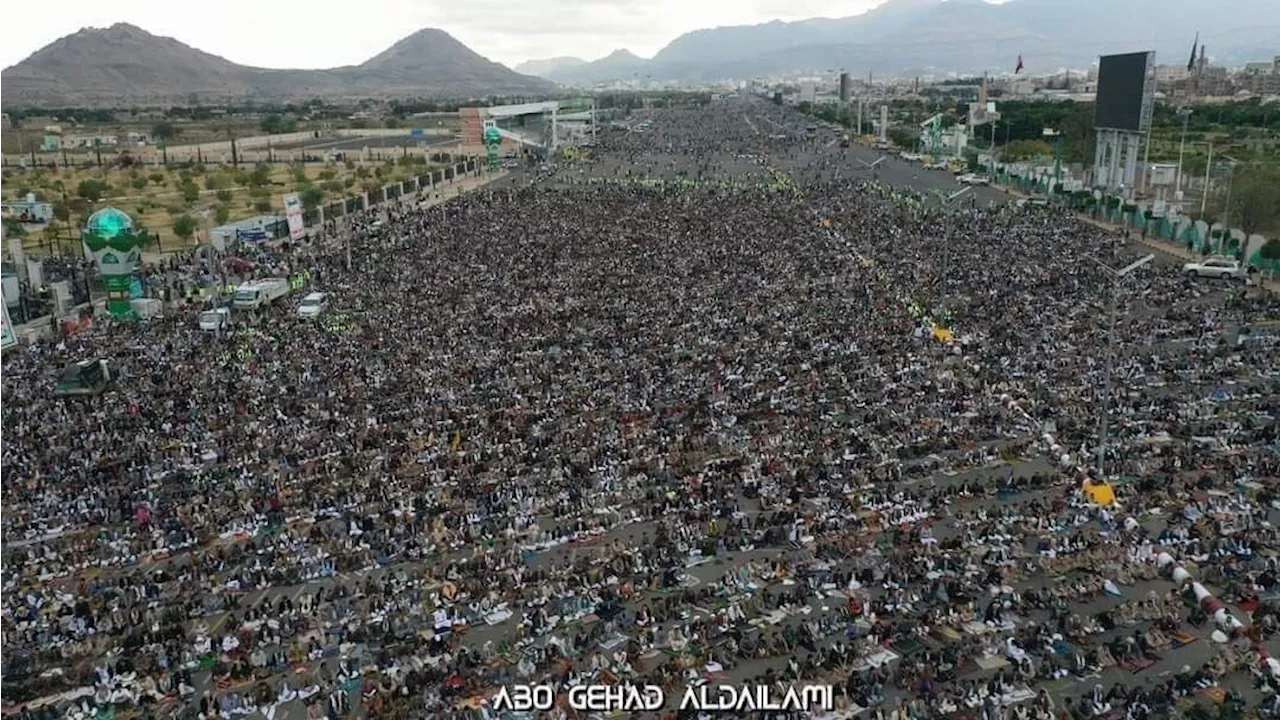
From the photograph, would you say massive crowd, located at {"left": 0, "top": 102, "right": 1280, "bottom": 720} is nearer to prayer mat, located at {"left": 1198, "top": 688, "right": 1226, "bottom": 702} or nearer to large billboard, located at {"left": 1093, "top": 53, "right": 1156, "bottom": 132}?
prayer mat, located at {"left": 1198, "top": 688, "right": 1226, "bottom": 702}

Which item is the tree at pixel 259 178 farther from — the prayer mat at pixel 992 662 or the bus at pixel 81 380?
the prayer mat at pixel 992 662

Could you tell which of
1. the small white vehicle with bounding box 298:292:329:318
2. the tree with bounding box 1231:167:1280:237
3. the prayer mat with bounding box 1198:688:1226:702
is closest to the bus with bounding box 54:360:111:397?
the small white vehicle with bounding box 298:292:329:318

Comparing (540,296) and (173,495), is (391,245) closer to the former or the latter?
(540,296)

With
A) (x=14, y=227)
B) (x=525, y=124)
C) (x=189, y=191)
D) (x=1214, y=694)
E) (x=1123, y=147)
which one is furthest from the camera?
(x=525, y=124)

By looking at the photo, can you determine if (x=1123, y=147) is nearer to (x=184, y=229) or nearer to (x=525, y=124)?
(x=184, y=229)

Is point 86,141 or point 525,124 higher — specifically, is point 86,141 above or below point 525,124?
below

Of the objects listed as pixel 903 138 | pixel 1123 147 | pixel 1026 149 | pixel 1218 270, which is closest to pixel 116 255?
pixel 1218 270

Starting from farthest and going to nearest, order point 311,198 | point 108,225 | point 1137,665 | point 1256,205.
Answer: point 311,198
point 1256,205
point 108,225
point 1137,665
